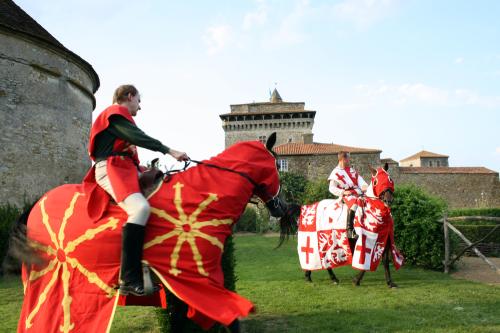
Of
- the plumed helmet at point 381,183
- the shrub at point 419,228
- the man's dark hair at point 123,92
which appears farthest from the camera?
the shrub at point 419,228

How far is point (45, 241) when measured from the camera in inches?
135

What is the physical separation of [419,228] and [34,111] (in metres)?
13.9

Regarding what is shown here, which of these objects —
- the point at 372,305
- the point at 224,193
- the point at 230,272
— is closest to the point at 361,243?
the point at 372,305

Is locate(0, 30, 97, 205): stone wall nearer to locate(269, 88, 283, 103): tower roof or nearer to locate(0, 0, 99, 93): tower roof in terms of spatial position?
locate(0, 0, 99, 93): tower roof

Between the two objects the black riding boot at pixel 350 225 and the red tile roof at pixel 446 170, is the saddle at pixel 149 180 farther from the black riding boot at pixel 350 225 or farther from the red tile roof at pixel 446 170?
the red tile roof at pixel 446 170

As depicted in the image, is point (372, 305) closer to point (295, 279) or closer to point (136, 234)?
point (295, 279)

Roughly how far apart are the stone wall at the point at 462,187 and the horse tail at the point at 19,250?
40275mm

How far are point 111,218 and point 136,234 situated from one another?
0.35m

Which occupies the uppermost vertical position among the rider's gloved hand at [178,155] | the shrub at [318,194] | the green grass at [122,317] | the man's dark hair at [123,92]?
the shrub at [318,194]

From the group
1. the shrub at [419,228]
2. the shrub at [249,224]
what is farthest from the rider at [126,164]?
A: the shrub at [249,224]

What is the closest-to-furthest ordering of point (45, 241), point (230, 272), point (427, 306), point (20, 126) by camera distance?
point (45, 241) < point (230, 272) < point (427, 306) < point (20, 126)

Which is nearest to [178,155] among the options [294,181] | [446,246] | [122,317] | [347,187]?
[122,317]

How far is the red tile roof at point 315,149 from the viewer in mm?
40625

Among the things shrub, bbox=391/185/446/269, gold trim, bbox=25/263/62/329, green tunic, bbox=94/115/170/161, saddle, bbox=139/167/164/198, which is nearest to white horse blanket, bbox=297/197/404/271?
shrub, bbox=391/185/446/269
